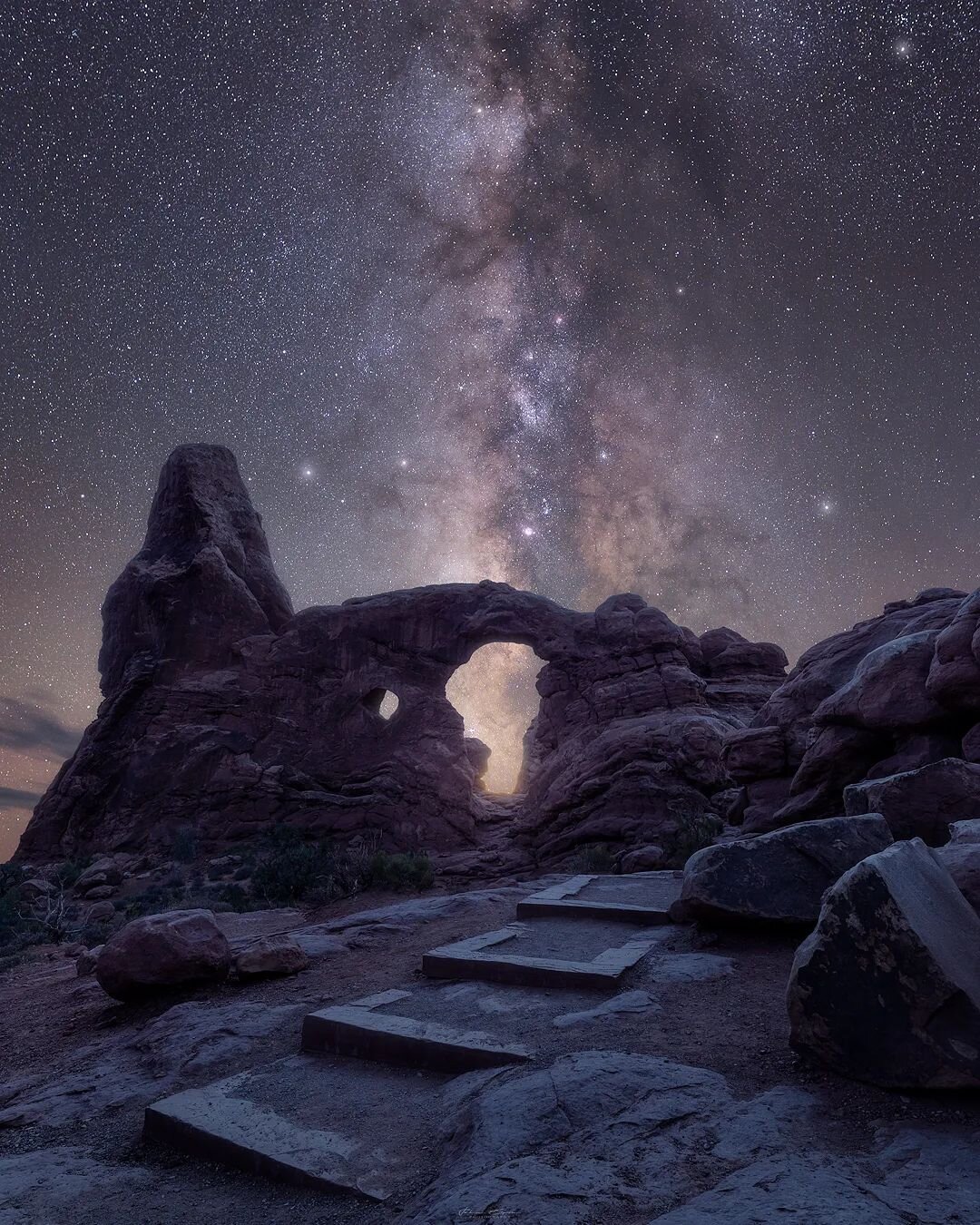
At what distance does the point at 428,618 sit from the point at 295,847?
10334mm

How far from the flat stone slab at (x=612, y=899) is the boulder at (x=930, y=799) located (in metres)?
2.00

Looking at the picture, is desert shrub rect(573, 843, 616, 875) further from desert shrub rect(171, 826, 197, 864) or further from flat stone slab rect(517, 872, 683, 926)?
desert shrub rect(171, 826, 197, 864)

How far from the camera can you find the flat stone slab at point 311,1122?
9.75ft

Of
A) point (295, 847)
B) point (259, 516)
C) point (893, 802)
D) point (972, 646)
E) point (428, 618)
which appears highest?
point (259, 516)

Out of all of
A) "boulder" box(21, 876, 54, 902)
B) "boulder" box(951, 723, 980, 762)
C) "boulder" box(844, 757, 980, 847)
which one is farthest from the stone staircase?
"boulder" box(21, 876, 54, 902)

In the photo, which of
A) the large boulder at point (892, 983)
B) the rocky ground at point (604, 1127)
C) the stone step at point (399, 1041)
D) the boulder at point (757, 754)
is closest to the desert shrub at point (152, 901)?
the rocky ground at point (604, 1127)

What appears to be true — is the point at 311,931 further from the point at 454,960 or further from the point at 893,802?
the point at 893,802

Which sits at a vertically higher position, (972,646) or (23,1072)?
(972,646)

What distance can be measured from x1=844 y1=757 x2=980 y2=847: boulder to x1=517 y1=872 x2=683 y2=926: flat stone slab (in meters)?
2.00

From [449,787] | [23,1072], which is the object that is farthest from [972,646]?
[449,787]

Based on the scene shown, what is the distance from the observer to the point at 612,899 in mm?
7879

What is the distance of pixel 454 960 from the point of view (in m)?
5.48

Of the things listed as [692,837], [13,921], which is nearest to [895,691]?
[692,837]

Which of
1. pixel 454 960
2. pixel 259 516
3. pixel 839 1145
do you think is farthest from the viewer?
pixel 259 516
